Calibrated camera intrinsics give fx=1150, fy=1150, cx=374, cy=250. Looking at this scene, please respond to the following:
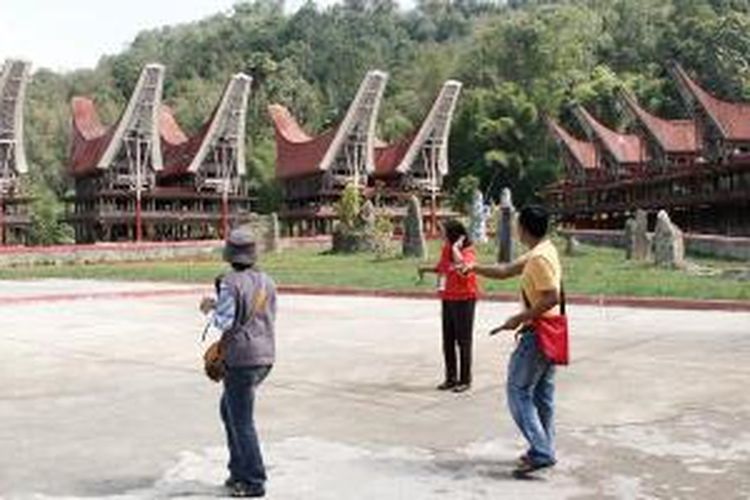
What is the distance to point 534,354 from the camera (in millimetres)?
6578

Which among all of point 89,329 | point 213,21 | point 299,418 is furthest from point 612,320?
point 213,21

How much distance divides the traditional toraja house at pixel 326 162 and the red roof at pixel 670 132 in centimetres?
1387

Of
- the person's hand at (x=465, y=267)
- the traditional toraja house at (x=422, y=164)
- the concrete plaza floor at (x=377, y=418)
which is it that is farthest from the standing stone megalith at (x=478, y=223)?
the person's hand at (x=465, y=267)

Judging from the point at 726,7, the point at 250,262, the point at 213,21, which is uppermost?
the point at 213,21

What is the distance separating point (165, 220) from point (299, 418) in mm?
52407

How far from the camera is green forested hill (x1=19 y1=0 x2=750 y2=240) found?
74500 mm

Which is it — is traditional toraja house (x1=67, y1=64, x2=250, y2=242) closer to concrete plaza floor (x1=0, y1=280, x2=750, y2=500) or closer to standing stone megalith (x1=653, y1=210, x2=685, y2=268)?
standing stone megalith (x1=653, y1=210, x2=685, y2=268)

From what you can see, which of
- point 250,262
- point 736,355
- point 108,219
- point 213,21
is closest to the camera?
point 250,262

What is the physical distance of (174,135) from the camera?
70375 mm

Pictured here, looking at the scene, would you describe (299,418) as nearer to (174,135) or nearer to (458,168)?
(174,135)

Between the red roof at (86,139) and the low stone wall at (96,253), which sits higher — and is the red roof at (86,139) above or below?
above

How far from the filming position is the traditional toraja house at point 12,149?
5347 centimetres

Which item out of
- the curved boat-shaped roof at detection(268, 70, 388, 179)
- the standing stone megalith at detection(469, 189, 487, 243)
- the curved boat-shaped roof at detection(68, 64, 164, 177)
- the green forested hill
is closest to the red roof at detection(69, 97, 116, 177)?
the curved boat-shaped roof at detection(68, 64, 164, 177)

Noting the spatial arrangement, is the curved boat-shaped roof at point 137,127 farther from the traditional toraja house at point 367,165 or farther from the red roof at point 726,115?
the red roof at point 726,115
